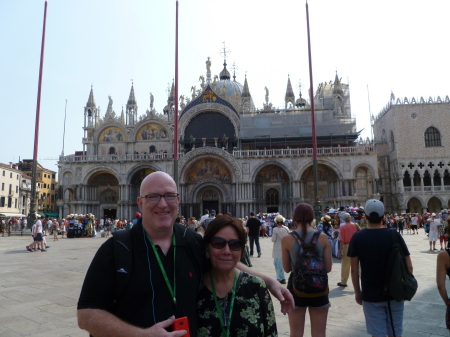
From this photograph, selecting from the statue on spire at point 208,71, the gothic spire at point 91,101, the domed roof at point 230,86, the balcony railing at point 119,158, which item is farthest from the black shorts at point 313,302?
the domed roof at point 230,86

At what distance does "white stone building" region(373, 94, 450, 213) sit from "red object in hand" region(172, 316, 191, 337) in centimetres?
4140

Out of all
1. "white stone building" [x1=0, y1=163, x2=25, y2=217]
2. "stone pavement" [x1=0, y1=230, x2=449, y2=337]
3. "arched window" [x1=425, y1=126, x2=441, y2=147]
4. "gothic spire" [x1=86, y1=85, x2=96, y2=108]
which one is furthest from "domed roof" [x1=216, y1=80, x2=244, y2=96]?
"stone pavement" [x1=0, y1=230, x2=449, y2=337]

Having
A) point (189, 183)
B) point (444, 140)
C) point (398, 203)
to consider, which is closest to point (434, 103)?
point (444, 140)

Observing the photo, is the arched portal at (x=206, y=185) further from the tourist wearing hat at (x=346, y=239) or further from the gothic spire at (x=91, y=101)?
the tourist wearing hat at (x=346, y=239)

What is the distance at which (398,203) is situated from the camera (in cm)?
3941

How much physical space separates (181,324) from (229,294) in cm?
42

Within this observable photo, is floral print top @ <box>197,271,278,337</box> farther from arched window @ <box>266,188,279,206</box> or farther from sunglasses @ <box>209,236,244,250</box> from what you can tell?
arched window @ <box>266,188,279,206</box>

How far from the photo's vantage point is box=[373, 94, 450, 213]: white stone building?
38656 mm

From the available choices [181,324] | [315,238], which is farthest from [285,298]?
[315,238]

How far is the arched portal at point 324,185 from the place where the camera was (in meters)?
34.1

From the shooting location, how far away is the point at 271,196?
118ft

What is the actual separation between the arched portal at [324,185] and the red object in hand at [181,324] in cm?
3298

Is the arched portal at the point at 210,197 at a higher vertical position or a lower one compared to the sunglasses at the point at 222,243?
higher

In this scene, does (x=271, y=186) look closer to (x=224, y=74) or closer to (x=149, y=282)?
(x=224, y=74)
